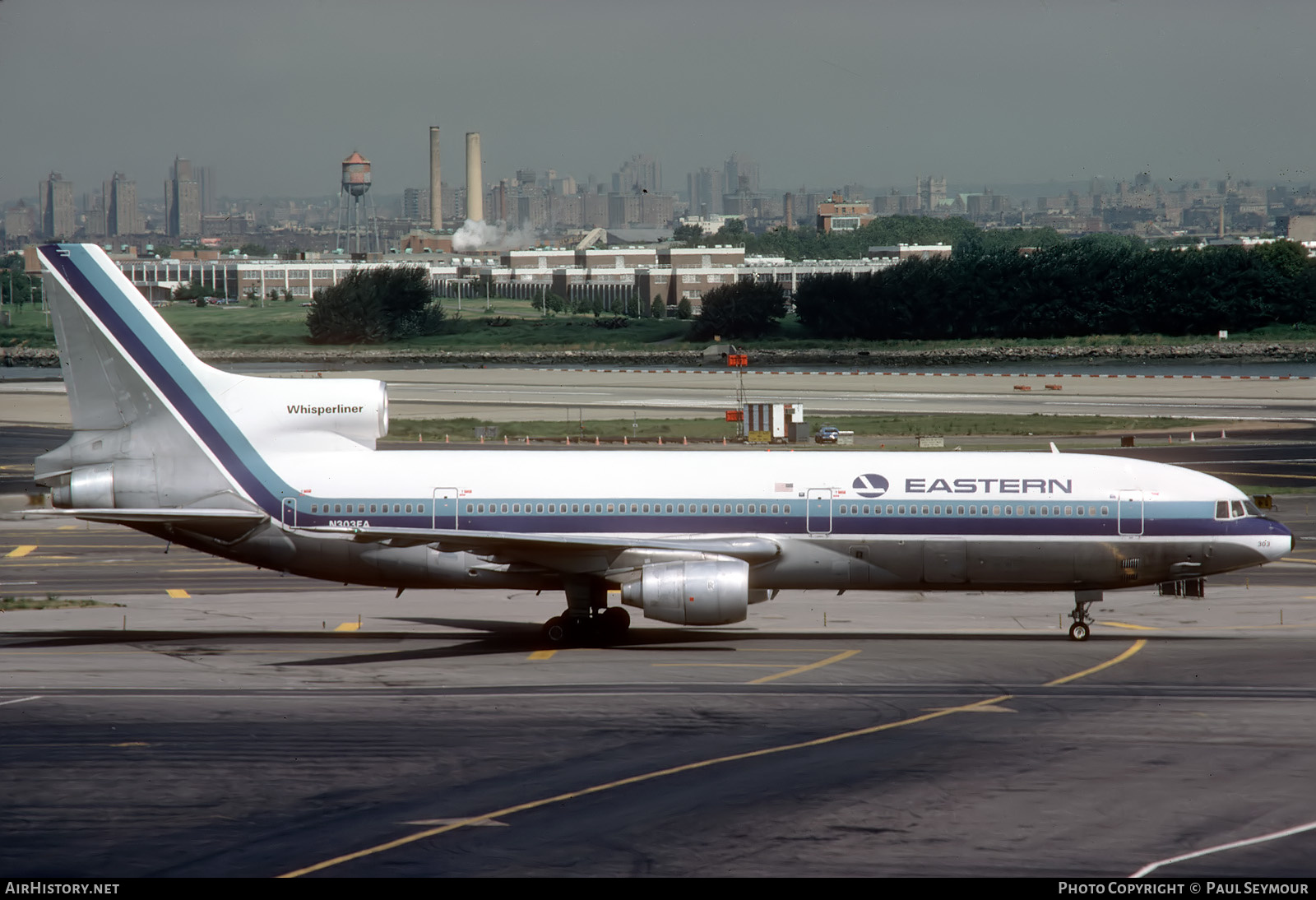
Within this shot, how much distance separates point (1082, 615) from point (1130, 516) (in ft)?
9.83

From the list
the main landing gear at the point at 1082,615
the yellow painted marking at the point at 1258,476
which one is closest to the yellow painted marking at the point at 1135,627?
the main landing gear at the point at 1082,615

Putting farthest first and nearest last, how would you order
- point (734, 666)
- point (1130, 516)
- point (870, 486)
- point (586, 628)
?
1. point (586, 628)
2. point (870, 486)
3. point (1130, 516)
4. point (734, 666)

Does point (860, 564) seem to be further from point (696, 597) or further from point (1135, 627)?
point (1135, 627)

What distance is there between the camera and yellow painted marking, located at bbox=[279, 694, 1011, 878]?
66.0 feet

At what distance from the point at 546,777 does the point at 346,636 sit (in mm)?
15390

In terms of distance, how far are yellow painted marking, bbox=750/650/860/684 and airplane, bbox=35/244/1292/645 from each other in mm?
2138

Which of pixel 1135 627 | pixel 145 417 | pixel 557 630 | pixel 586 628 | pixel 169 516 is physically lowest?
pixel 1135 627

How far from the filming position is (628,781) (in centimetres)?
2402

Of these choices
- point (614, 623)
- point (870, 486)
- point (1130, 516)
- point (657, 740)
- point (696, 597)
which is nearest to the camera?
point (657, 740)

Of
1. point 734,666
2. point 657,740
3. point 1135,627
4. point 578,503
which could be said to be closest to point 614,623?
point 578,503

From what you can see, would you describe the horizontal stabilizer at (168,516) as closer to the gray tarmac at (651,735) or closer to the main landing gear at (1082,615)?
the gray tarmac at (651,735)

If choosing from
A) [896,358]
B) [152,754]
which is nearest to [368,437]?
[152,754]

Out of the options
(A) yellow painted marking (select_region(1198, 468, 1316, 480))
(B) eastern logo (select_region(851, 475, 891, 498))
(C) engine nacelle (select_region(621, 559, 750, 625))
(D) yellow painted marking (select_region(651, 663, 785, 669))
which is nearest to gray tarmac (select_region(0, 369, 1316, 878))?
(D) yellow painted marking (select_region(651, 663, 785, 669))

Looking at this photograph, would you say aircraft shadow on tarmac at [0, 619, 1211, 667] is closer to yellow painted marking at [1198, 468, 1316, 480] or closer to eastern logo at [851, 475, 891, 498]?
eastern logo at [851, 475, 891, 498]
